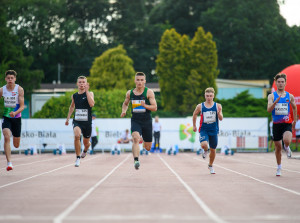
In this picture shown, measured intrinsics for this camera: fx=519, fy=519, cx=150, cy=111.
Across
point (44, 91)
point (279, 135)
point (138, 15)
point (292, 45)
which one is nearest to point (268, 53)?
point (292, 45)

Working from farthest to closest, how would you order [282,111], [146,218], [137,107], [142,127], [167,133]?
[167,133]
[282,111]
[142,127]
[137,107]
[146,218]

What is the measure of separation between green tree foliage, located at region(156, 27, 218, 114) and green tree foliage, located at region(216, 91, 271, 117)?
29.2 feet

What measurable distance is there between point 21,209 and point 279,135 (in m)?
6.84

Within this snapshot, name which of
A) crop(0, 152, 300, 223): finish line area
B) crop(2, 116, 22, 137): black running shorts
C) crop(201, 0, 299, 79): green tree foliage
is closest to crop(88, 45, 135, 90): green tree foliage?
crop(201, 0, 299, 79): green tree foliage

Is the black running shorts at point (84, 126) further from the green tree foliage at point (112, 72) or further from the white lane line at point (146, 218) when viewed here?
the green tree foliage at point (112, 72)

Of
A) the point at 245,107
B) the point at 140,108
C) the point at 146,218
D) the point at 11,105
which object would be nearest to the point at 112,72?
the point at 245,107

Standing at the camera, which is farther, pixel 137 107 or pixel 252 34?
pixel 252 34

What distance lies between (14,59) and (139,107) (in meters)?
44.6

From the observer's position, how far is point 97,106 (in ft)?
132

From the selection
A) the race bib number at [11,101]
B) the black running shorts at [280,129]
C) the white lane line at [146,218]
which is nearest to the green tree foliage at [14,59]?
the race bib number at [11,101]

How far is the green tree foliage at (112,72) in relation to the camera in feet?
177

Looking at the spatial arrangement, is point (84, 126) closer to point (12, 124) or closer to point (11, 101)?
point (12, 124)

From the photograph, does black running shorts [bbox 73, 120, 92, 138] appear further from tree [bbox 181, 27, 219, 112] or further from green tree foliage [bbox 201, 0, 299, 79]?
green tree foliage [bbox 201, 0, 299, 79]

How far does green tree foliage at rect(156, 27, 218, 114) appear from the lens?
5159 cm
